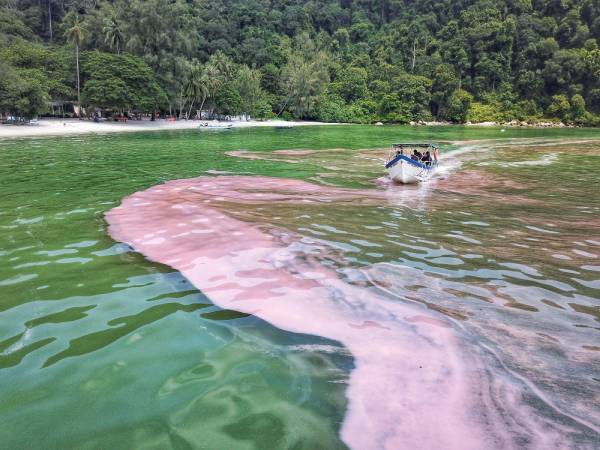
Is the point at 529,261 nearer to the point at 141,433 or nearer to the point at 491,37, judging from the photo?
the point at 141,433

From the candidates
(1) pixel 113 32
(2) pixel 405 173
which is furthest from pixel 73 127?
(2) pixel 405 173

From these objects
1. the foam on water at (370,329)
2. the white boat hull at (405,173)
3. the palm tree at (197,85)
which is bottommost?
the foam on water at (370,329)

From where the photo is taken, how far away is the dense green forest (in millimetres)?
72875

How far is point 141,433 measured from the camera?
13.4 ft

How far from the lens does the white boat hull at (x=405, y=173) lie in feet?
66.5

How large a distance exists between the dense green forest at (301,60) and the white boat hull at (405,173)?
55.8 metres

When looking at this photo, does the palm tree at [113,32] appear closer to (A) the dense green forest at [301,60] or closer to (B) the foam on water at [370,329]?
(A) the dense green forest at [301,60]

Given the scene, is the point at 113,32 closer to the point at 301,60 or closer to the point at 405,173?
the point at 301,60

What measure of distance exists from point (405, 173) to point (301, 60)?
392 feet

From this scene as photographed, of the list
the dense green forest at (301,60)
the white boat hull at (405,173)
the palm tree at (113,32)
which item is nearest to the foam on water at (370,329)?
the white boat hull at (405,173)

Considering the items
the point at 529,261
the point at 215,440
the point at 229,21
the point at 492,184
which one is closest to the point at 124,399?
the point at 215,440

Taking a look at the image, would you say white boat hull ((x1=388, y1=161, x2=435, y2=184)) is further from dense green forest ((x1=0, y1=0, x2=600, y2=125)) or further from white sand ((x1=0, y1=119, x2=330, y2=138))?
dense green forest ((x1=0, y1=0, x2=600, y2=125))

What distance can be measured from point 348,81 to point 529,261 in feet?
449

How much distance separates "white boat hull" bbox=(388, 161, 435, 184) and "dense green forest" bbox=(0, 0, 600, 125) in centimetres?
5582
